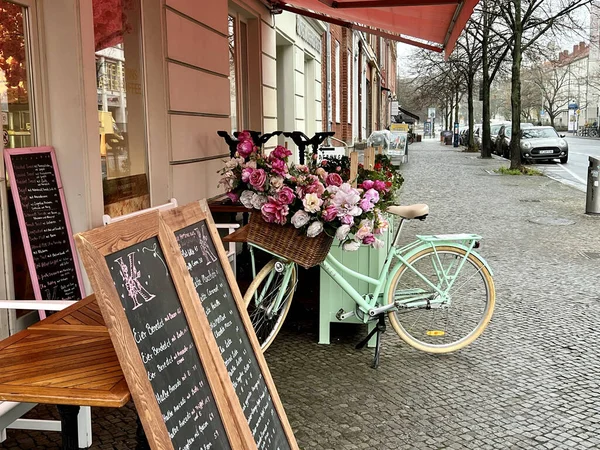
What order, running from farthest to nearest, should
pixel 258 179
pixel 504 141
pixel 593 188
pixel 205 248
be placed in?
pixel 504 141 < pixel 593 188 < pixel 258 179 < pixel 205 248

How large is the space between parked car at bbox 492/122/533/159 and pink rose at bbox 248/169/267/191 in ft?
87.7

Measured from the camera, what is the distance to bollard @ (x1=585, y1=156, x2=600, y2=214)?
10602 mm

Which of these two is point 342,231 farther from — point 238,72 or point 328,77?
point 328,77

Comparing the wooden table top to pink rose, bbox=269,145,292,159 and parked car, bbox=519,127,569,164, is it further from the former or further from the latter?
parked car, bbox=519,127,569,164

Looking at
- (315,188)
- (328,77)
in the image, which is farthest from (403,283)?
(328,77)

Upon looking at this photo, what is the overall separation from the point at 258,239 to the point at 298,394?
0.94m

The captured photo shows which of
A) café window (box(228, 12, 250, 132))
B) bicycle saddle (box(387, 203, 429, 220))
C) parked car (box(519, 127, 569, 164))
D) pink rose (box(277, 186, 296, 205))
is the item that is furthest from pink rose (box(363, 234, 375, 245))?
parked car (box(519, 127, 569, 164))

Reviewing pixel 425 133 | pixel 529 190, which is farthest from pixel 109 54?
pixel 425 133

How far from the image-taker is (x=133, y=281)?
1.90 metres

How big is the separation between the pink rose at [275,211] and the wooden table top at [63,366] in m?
1.47

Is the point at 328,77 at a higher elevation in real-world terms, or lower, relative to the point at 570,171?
higher

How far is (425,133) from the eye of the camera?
279ft

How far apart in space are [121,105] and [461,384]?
3.26 meters

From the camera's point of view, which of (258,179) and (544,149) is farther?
(544,149)
